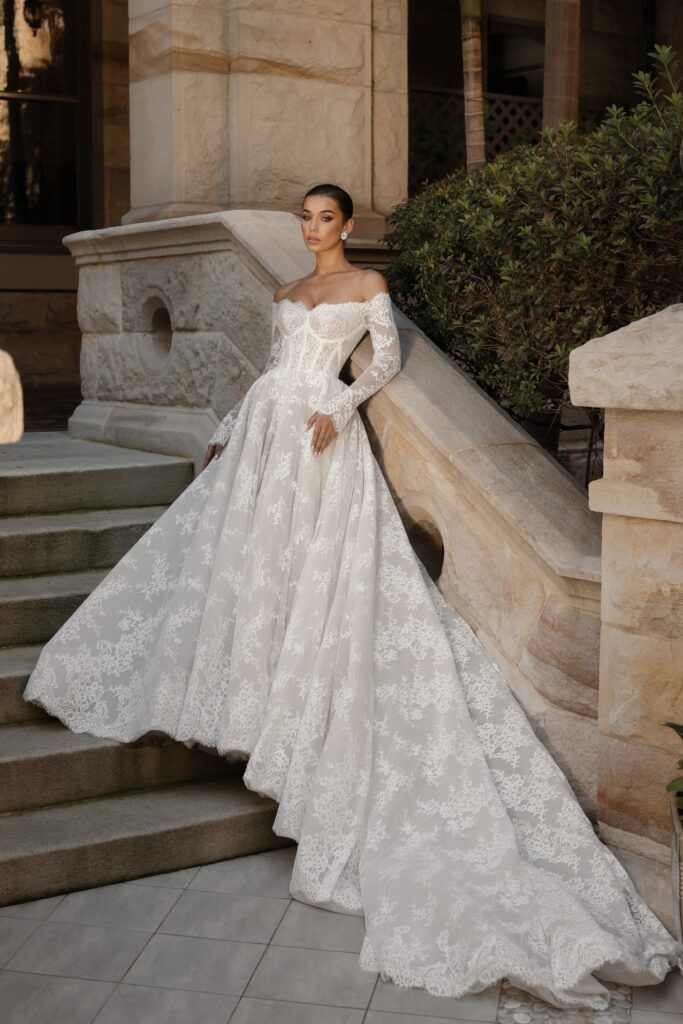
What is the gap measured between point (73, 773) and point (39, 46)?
26.0 ft

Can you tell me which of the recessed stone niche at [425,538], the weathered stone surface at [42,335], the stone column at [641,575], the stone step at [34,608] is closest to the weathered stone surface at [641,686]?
the stone column at [641,575]

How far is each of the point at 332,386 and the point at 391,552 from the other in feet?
2.21

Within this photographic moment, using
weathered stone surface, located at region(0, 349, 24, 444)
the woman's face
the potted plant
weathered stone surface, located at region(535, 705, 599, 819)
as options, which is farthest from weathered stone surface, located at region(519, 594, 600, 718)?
weathered stone surface, located at region(0, 349, 24, 444)

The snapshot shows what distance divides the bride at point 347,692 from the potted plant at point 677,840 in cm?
14

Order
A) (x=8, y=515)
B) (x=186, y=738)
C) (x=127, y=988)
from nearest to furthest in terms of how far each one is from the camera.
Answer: (x=127, y=988) → (x=186, y=738) → (x=8, y=515)

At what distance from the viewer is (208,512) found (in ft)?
14.6

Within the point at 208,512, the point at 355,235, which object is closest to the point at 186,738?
the point at 208,512

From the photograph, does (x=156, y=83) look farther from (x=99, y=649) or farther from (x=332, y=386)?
(x=99, y=649)

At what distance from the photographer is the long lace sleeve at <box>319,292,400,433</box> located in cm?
432

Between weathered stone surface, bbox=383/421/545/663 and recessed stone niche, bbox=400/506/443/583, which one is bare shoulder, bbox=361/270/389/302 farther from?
recessed stone niche, bbox=400/506/443/583

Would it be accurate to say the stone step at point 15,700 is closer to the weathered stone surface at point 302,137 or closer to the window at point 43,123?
the weathered stone surface at point 302,137

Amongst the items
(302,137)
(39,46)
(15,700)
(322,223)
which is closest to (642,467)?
(322,223)

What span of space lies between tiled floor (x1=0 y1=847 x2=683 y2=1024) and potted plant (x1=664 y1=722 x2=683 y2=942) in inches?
7.8

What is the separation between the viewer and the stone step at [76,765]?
4020 mm
